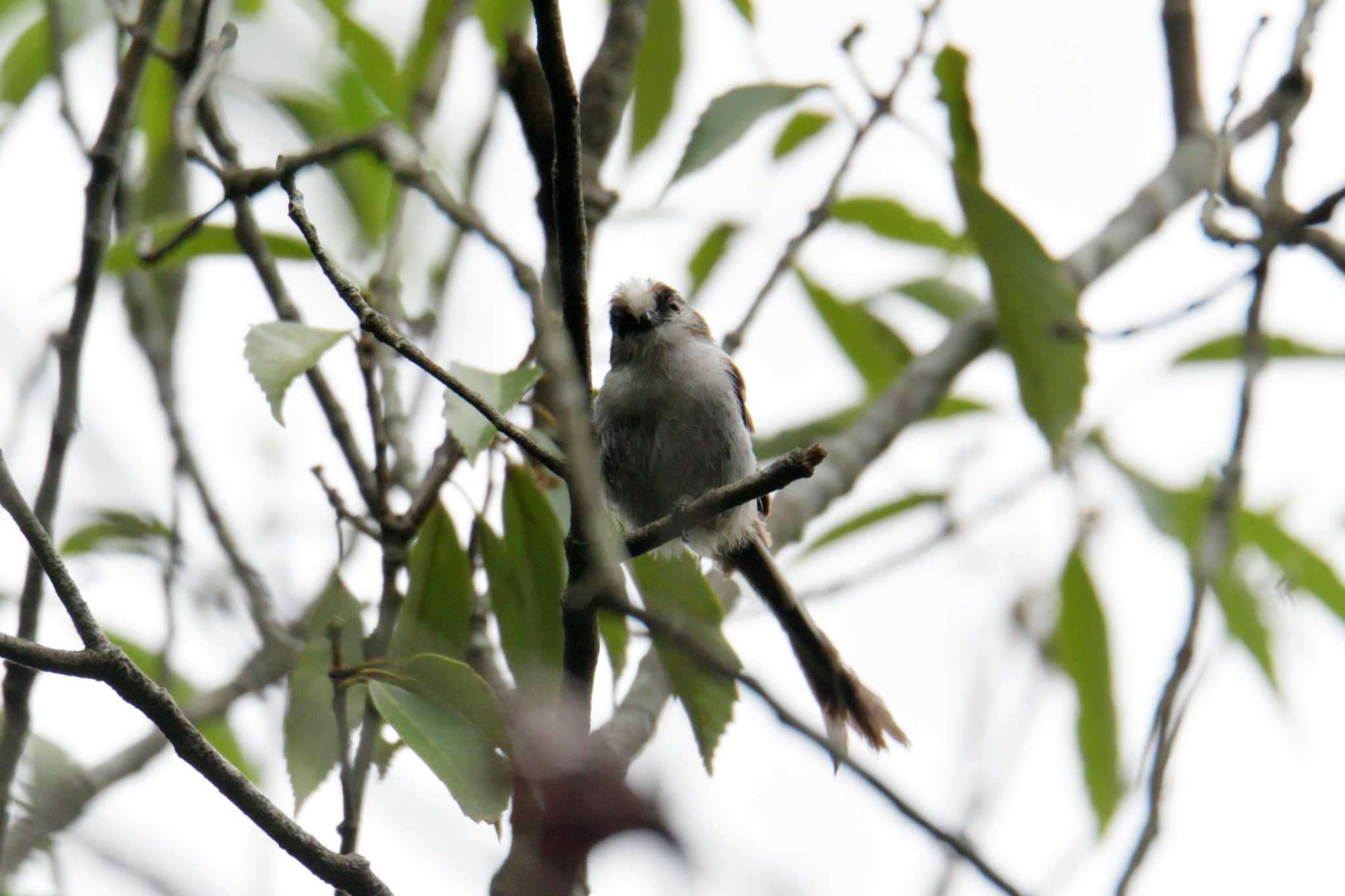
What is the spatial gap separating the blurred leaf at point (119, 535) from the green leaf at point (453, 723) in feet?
1.65

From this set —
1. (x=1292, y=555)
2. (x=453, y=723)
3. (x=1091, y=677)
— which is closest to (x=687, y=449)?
(x=1091, y=677)

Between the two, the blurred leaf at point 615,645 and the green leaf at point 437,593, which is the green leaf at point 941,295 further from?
the green leaf at point 437,593

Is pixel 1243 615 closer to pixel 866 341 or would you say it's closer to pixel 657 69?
pixel 866 341

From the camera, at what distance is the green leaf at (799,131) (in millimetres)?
3949

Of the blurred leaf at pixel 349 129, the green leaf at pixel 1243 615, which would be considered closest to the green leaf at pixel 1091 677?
the green leaf at pixel 1243 615

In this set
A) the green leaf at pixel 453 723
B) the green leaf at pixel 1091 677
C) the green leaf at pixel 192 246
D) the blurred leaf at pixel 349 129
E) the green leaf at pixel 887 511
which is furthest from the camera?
the green leaf at pixel 887 511

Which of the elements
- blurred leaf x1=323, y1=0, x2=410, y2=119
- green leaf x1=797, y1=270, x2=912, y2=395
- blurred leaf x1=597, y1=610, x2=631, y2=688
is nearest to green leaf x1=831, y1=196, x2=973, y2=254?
green leaf x1=797, y1=270, x2=912, y2=395

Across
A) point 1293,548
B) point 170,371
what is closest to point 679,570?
point 170,371

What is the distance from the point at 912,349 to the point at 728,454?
34.5 inches

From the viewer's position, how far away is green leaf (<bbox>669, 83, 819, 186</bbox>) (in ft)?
10.5

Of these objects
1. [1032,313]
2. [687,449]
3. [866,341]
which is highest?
[866,341]

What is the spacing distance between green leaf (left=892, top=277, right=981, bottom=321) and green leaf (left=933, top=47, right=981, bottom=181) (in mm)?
917

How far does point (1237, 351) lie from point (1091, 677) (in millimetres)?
1022

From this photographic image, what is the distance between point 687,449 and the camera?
12.1 feet
